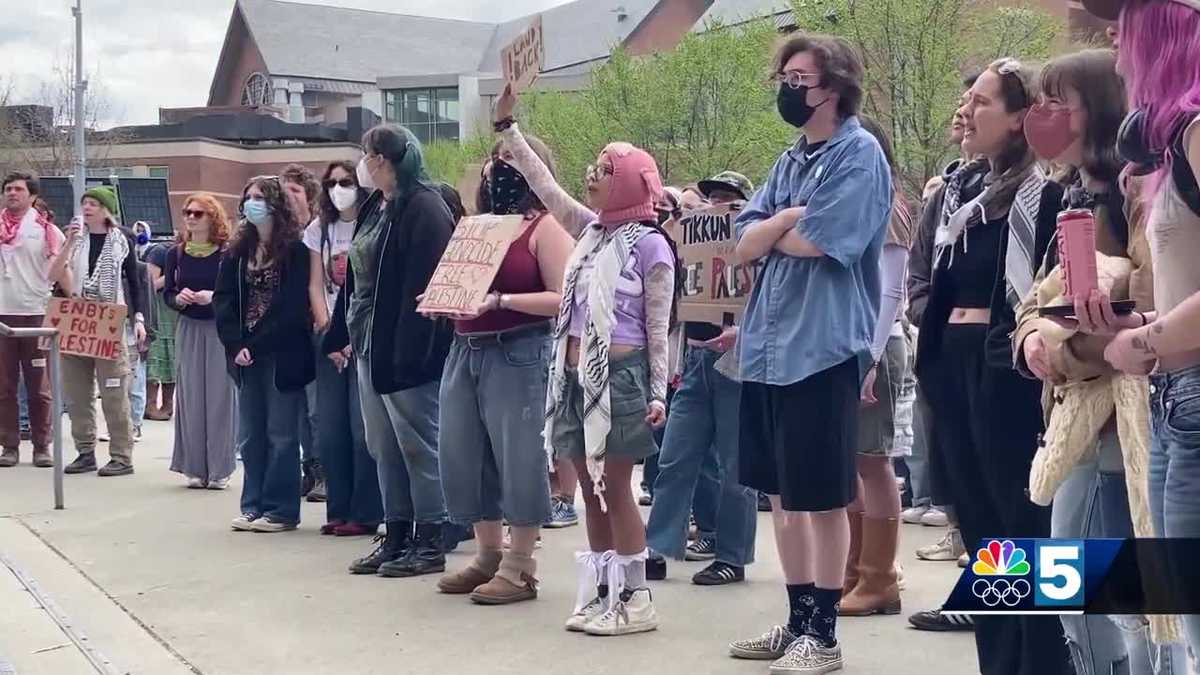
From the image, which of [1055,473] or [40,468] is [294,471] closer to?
[40,468]

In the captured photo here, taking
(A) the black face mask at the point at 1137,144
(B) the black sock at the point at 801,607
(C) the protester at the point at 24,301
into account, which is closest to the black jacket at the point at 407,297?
(B) the black sock at the point at 801,607

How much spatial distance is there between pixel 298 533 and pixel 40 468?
4.02 meters

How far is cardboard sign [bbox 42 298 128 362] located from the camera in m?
11.0

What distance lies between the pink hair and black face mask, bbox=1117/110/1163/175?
0.02 m

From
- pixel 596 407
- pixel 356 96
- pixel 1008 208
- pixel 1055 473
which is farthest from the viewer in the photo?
pixel 356 96

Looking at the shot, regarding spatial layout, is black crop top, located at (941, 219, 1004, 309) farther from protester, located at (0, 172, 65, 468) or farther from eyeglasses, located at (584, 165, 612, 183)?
Answer: protester, located at (0, 172, 65, 468)

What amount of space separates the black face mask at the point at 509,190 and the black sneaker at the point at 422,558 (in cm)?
176

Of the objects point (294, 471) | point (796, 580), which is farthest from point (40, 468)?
point (796, 580)

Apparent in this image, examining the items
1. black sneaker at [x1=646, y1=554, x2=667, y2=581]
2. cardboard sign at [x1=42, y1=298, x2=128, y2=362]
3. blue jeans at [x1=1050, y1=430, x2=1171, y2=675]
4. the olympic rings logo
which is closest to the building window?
cardboard sign at [x1=42, y1=298, x2=128, y2=362]

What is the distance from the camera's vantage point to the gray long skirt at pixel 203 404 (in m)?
10.2

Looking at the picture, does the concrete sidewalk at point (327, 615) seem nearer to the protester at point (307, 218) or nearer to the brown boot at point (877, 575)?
the brown boot at point (877, 575)

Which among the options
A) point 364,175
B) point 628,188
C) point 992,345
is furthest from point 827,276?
point 364,175

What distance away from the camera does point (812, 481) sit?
491cm

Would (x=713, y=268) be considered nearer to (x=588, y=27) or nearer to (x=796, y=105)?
(x=796, y=105)
